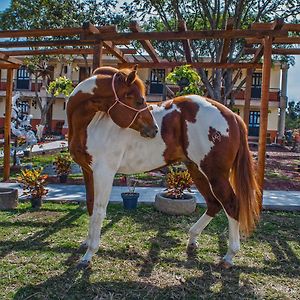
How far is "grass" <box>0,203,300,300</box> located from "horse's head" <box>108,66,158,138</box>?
1.29 meters

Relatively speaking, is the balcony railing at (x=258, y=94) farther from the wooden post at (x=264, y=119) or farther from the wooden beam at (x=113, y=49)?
the wooden post at (x=264, y=119)

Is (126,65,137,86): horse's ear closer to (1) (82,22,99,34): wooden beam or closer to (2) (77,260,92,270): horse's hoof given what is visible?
(2) (77,260,92,270): horse's hoof

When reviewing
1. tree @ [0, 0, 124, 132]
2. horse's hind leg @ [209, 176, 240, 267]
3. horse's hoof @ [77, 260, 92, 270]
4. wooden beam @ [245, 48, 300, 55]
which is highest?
tree @ [0, 0, 124, 132]

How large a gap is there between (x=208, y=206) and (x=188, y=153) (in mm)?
672

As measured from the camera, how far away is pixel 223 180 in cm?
344

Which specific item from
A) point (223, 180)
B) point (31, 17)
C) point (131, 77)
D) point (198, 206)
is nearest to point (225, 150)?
point (223, 180)

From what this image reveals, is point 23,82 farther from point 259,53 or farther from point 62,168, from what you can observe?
point 259,53

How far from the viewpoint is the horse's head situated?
335 cm

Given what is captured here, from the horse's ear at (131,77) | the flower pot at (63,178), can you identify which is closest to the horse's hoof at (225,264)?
the horse's ear at (131,77)

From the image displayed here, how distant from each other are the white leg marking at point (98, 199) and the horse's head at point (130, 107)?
470mm

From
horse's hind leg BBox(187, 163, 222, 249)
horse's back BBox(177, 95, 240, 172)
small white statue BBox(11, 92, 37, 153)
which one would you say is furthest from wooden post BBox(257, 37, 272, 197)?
small white statue BBox(11, 92, 37, 153)

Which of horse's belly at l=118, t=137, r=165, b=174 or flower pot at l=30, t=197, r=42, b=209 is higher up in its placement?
horse's belly at l=118, t=137, r=165, b=174

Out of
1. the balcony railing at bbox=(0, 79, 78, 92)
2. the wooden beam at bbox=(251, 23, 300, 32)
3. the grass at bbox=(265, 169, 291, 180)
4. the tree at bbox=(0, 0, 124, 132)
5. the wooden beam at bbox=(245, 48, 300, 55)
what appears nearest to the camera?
the wooden beam at bbox=(251, 23, 300, 32)

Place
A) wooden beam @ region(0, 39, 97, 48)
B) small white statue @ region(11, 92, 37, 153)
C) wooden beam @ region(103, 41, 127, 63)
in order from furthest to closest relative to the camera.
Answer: small white statue @ region(11, 92, 37, 153)
wooden beam @ region(103, 41, 127, 63)
wooden beam @ region(0, 39, 97, 48)
